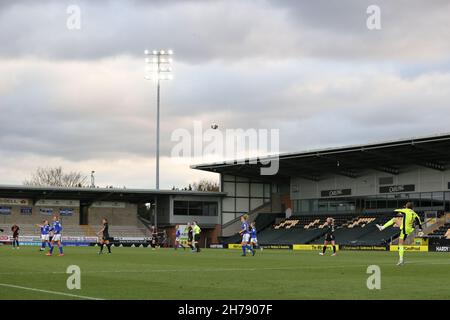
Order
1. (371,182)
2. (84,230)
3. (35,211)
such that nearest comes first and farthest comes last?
1. (371,182)
2. (35,211)
3. (84,230)

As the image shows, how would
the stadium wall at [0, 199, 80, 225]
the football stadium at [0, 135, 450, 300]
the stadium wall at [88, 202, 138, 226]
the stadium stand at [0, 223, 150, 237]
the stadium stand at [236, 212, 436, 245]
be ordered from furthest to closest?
the stadium wall at [88, 202, 138, 226], the stadium wall at [0, 199, 80, 225], the stadium stand at [0, 223, 150, 237], the stadium stand at [236, 212, 436, 245], the football stadium at [0, 135, 450, 300]

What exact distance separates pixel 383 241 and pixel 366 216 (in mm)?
8572

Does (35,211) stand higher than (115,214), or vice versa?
(35,211)

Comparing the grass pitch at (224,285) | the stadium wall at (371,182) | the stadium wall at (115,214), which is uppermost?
the stadium wall at (371,182)

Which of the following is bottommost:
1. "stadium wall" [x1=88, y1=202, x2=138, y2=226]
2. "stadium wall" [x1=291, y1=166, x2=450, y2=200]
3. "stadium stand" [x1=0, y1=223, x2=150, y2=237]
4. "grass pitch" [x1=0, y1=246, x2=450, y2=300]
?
"stadium stand" [x1=0, y1=223, x2=150, y2=237]

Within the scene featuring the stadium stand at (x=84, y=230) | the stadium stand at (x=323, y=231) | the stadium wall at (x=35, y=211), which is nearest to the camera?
the stadium stand at (x=323, y=231)

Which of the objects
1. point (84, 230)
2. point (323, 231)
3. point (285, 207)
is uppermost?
point (285, 207)

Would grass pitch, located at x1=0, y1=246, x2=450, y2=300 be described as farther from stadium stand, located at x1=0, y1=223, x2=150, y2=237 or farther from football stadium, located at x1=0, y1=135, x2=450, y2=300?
stadium stand, located at x1=0, y1=223, x2=150, y2=237

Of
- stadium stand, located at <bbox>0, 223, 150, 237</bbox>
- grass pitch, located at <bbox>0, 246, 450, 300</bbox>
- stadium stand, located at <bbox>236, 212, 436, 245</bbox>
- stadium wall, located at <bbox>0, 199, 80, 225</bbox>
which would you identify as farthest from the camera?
stadium wall, located at <bbox>0, 199, 80, 225</bbox>

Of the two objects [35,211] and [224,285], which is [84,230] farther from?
[224,285]

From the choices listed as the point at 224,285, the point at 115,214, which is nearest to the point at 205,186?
the point at 115,214

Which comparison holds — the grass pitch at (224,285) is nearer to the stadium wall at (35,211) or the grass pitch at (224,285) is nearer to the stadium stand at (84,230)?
the stadium stand at (84,230)

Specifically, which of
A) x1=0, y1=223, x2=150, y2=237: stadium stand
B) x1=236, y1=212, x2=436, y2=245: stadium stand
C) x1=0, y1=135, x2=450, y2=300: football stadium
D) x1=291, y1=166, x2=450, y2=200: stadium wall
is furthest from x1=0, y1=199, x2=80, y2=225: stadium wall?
x1=291, y1=166, x2=450, y2=200: stadium wall

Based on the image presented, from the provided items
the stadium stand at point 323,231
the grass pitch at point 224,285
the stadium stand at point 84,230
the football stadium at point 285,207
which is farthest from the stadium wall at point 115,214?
the grass pitch at point 224,285
